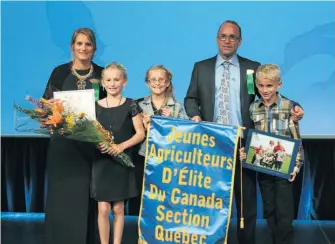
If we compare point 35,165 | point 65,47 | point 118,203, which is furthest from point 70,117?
point 35,165

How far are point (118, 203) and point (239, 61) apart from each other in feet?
3.79

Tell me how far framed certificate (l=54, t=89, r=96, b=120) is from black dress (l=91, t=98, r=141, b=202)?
0.08m

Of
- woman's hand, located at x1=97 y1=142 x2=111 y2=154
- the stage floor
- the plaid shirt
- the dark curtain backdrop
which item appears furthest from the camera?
the dark curtain backdrop

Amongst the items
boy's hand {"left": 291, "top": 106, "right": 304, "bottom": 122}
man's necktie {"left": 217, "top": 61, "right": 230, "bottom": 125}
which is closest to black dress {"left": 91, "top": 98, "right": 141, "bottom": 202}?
man's necktie {"left": 217, "top": 61, "right": 230, "bottom": 125}

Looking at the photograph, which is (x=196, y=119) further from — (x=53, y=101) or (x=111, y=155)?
(x=53, y=101)

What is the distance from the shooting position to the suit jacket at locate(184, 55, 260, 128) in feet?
10.7

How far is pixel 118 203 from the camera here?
314 cm

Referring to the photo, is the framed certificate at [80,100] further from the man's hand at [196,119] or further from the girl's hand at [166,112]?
the man's hand at [196,119]

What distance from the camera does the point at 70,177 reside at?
3.23m

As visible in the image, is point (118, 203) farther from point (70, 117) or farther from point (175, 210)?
point (70, 117)

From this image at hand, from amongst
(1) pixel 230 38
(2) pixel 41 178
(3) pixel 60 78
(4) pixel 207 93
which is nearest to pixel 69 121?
(3) pixel 60 78

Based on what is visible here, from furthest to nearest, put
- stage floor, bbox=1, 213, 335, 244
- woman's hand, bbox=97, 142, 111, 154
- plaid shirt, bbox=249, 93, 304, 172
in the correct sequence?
stage floor, bbox=1, 213, 335, 244
plaid shirt, bbox=249, 93, 304, 172
woman's hand, bbox=97, 142, 111, 154

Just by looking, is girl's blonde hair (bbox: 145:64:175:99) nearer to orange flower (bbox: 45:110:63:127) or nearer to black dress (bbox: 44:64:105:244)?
black dress (bbox: 44:64:105:244)

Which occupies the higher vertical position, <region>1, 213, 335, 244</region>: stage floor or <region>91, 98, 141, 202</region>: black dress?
<region>91, 98, 141, 202</region>: black dress
